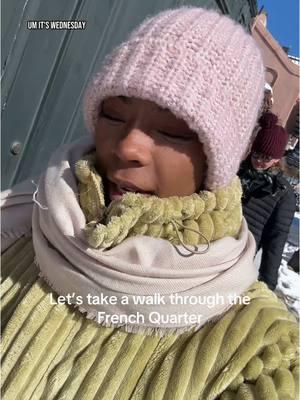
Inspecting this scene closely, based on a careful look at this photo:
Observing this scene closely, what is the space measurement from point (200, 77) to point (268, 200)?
2064mm

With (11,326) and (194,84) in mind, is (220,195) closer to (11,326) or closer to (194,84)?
(194,84)

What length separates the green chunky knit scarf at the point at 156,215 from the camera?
3.48 ft

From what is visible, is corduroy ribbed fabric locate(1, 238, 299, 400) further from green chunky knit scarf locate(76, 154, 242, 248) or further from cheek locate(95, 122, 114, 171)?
cheek locate(95, 122, 114, 171)

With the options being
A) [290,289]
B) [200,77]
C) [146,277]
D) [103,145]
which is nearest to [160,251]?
[146,277]

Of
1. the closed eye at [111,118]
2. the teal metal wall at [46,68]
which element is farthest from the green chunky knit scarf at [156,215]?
the teal metal wall at [46,68]

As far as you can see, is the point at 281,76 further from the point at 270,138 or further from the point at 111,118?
the point at 111,118

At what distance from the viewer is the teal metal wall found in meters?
2.52

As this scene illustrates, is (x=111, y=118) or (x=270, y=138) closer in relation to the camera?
(x=111, y=118)

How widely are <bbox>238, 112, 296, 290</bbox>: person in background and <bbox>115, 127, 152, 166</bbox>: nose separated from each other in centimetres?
199

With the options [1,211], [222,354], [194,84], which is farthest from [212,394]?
[1,211]

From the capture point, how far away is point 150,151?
1054mm

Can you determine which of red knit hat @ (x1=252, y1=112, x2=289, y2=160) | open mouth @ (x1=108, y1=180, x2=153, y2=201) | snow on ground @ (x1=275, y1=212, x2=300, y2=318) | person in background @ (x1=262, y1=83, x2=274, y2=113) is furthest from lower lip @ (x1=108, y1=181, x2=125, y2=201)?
snow on ground @ (x1=275, y1=212, x2=300, y2=318)

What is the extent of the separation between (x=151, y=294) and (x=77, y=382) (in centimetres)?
25

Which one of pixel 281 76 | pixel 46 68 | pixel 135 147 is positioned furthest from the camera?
pixel 281 76
